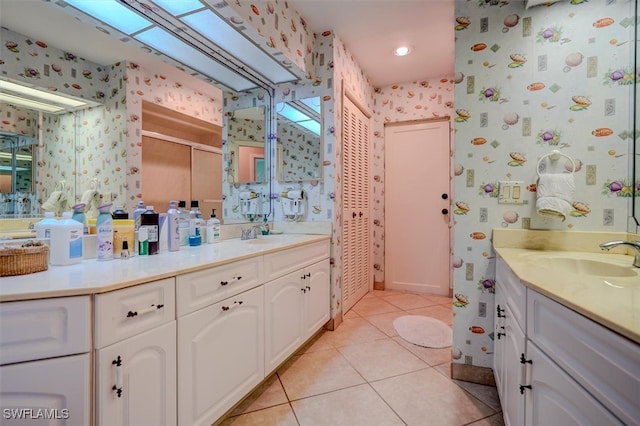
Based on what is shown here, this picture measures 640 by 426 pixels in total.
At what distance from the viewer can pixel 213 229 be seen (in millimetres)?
1945

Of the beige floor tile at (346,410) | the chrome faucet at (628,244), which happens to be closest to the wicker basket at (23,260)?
the beige floor tile at (346,410)

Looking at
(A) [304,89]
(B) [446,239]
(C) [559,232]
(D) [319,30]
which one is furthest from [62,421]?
(B) [446,239]

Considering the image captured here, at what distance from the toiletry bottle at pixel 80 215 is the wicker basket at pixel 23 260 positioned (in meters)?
0.28

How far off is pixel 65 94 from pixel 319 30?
1879 millimetres

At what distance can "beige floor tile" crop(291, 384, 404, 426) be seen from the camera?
143 centimetres

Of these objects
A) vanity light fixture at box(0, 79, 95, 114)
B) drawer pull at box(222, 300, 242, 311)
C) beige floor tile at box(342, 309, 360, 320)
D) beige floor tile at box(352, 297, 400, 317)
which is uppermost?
vanity light fixture at box(0, 79, 95, 114)

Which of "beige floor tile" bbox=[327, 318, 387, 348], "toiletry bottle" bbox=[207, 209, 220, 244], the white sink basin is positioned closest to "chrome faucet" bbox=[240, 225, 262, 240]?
"toiletry bottle" bbox=[207, 209, 220, 244]

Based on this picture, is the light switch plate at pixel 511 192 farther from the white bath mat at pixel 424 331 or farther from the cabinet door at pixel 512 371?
the white bath mat at pixel 424 331

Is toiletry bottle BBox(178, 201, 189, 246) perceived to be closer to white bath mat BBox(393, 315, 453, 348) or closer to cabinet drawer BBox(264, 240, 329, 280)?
cabinet drawer BBox(264, 240, 329, 280)

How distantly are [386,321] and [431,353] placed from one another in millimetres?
598

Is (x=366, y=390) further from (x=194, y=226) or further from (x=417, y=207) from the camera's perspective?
(x=417, y=207)

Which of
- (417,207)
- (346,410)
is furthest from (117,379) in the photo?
(417,207)

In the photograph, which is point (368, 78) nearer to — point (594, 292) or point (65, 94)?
point (65, 94)

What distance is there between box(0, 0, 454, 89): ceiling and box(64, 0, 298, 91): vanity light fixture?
88mm
